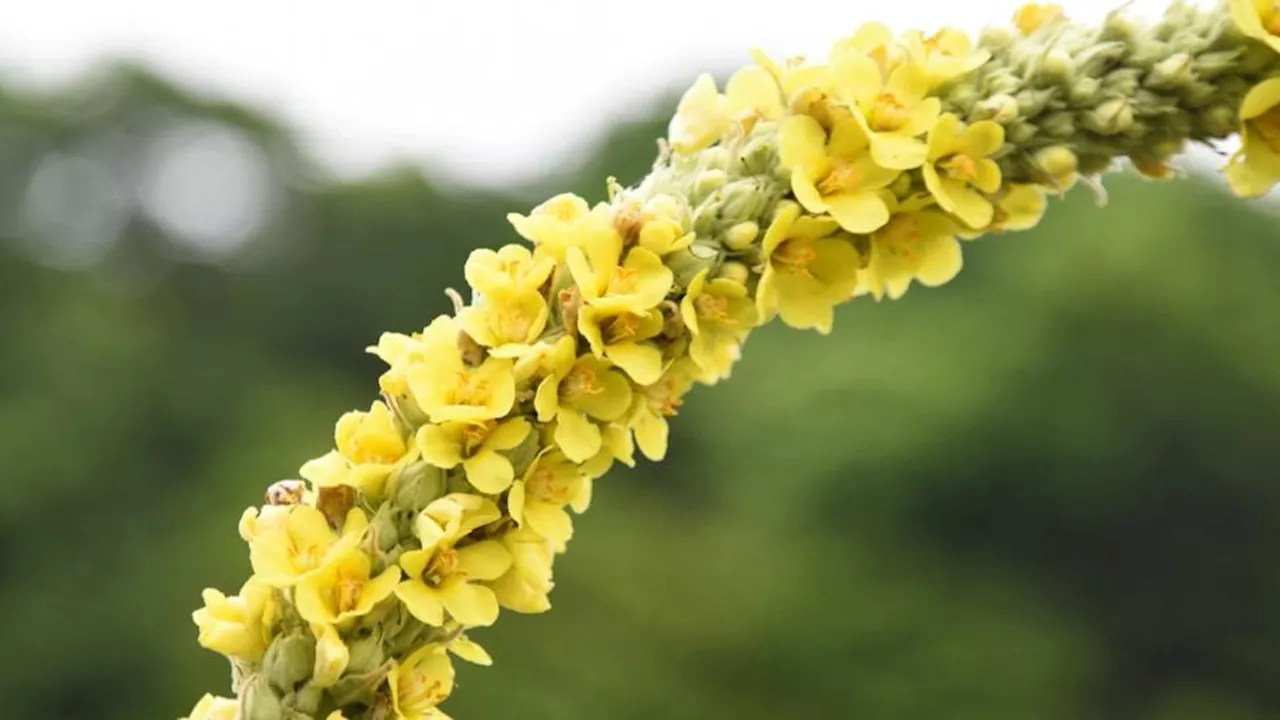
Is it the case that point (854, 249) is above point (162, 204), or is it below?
below

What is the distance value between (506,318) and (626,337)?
0.41 ft

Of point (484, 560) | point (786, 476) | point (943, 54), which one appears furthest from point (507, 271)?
point (786, 476)

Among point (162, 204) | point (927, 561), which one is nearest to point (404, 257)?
point (162, 204)

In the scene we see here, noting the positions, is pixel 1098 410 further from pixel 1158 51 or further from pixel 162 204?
pixel 1158 51

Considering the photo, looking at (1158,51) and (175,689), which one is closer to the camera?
(1158,51)

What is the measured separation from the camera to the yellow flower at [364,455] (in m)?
1.72

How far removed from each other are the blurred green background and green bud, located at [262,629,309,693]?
1617 cm

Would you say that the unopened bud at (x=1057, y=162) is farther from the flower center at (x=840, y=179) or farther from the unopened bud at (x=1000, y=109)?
the flower center at (x=840, y=179)

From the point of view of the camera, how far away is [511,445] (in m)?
1.73

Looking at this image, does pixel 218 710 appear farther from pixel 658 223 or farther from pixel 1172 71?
pixel 1172 71

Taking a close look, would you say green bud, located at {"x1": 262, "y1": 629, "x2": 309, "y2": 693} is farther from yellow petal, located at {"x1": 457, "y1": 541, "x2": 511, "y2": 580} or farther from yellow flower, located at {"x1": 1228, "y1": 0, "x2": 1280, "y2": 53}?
yellow flower, located at {"x1": 1228, "y1": 0, "x2": 1280, "y2": 53}

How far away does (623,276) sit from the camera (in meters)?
1.74

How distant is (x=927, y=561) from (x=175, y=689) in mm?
9948

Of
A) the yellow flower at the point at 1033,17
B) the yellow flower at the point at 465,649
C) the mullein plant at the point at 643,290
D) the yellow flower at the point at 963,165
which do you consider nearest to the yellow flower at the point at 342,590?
the mullein plant at the point at 643,290
